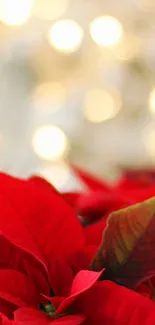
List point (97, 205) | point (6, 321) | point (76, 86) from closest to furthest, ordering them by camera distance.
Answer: point (6, 321), point (97, 205), point (76, 86)

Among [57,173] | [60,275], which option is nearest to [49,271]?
[60,275]

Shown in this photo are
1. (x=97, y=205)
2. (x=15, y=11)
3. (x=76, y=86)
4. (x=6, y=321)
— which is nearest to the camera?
(x=6, y=321)

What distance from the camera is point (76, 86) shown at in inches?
52.9

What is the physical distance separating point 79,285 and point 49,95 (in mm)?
1095

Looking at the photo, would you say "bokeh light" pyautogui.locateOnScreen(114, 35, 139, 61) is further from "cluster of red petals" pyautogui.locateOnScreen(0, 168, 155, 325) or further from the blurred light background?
"cluster of red petals" pyautogui.locateOnScreen(0, 168, 155, 325)

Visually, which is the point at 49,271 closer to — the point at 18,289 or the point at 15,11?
the point at 18,289

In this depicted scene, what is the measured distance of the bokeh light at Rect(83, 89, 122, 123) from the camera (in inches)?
53.6

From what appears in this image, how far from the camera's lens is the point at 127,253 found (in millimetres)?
294

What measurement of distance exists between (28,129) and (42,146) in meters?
0.06

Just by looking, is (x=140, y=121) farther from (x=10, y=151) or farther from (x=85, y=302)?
(x=85, y=302)

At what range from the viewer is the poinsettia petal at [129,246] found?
0.29 metres

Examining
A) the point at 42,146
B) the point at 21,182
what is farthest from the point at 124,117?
the point at 21,182

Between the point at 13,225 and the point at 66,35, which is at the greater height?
the point at 13,225

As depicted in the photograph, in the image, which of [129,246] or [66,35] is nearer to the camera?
[129,246]
